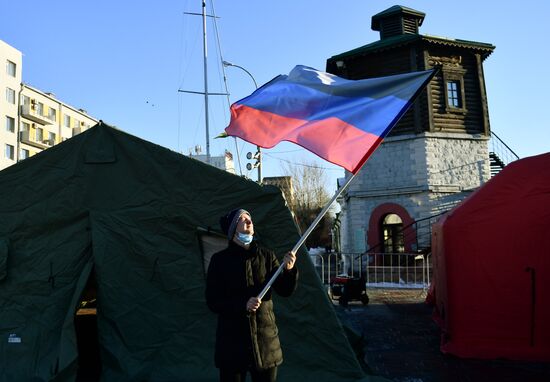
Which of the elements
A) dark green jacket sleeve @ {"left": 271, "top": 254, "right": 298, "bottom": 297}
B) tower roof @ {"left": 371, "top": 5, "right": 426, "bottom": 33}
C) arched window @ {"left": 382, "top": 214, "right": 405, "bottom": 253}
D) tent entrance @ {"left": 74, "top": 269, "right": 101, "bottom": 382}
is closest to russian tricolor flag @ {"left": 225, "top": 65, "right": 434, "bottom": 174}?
dark green jacket sleeve @ {"left": 271, "top": 254, "right": 298, "bottom": 297}

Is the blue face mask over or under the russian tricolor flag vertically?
under

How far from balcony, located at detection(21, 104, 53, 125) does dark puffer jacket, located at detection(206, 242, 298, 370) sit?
51377 millimetres

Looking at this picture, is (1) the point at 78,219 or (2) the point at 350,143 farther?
(1) the point at 78,219

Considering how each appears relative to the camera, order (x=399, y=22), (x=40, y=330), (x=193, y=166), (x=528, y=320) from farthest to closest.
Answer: (x=399, y=22), (x=528, y=320), (x=193, y=166), (x=40, y=330)

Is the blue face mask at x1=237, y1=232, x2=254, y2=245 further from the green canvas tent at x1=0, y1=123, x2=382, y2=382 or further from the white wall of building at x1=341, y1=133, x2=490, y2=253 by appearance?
the white wall of building at x1=341, y1=133, x2=490, y2=253

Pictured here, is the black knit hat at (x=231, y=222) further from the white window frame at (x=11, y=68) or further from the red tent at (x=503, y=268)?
the white window frame at (x=11, y=68)

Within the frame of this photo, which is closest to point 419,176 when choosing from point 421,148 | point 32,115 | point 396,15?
point 421,148

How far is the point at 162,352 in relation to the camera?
211 inches

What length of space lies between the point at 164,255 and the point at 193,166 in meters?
1.12

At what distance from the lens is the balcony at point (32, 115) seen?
47.4 metres

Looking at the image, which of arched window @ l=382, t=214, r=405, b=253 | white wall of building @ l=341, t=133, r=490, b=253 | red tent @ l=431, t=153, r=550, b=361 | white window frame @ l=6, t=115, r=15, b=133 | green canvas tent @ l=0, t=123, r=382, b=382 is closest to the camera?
green canvas tent @ l=0, t=123, r=382, b=382

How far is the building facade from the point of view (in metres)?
20.4

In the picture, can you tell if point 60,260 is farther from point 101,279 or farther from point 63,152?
point 63,152

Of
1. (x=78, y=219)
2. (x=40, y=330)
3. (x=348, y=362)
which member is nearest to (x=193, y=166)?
(x=78, y=219)
